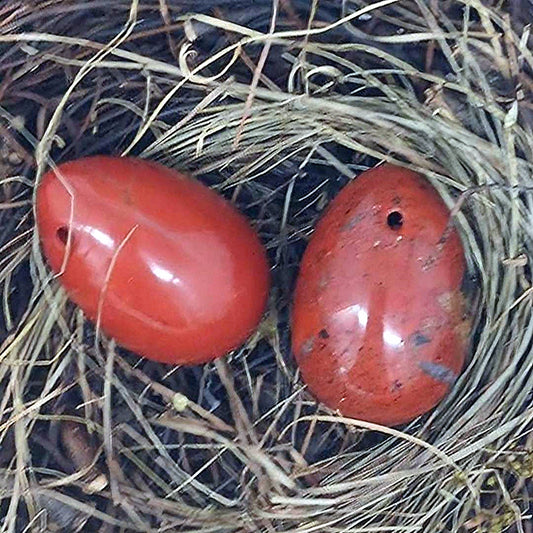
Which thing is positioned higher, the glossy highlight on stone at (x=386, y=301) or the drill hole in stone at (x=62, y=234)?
the drill hole in stone at (x=62, y=234)

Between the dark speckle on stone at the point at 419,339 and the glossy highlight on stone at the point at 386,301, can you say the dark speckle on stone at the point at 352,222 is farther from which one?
the dark speckle on stone at the point at 419,339

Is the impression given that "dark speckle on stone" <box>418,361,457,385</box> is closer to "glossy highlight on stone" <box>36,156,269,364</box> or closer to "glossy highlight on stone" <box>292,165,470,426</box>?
"glossy highlight on stone" <box>292,165,470,426</box>

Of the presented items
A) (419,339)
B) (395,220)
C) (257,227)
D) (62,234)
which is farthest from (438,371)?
(62,234)

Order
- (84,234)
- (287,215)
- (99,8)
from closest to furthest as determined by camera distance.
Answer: (84,234)
(99,8)
(287,215)

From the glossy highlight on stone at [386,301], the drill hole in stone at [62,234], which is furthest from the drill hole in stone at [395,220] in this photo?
the drill hole in stone at [62,234]

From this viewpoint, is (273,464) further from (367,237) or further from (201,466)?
(367,237)

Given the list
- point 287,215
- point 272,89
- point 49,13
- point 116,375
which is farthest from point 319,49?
point 116,375

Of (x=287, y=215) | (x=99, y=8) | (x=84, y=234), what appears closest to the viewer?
(x=84, y=234)
